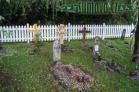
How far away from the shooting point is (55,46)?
7598 millimetres

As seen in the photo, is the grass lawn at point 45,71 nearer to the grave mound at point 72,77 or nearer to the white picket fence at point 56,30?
the grave mound at point 72,77

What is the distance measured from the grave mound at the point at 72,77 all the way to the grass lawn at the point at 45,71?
0.19 metres

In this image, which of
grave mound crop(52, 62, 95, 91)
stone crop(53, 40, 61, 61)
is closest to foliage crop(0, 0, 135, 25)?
stone crop(53, 40, 61, 61)

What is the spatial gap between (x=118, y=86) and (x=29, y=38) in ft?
17.2

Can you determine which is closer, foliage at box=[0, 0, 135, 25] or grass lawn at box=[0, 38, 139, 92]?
grass lawn at box=[0, 38, 139, 92]

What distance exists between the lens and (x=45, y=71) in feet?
23.7

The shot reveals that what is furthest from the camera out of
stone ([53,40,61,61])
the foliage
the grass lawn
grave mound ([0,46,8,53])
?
the foliage

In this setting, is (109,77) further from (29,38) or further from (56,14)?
(56,14)

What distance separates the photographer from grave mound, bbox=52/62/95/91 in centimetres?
661

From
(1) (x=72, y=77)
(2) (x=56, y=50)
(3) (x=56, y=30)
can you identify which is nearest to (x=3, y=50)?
(2) (x=56, y=50)

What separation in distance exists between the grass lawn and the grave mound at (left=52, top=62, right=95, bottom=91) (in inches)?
7.6

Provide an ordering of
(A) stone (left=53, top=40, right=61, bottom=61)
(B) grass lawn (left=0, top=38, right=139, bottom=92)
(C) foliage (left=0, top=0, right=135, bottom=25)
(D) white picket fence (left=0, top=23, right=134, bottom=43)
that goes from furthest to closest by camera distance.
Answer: (C) foliage (left=0, top=0, right=135, bottom=25) → (D) white picket fence (left=0, top=23, right=134, bottom=43) → (A) stone (left=53, top=40, right=61, bottom=61) → (B) grass lawn (left=0, top=38, right=139, bottom=92)

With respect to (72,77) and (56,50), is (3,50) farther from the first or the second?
(72,77)

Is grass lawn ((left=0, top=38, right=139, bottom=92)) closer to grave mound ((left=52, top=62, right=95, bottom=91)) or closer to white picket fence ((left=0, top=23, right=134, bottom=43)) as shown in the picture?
grave mound ((left=52, top=62, right=95, bottom=91))
